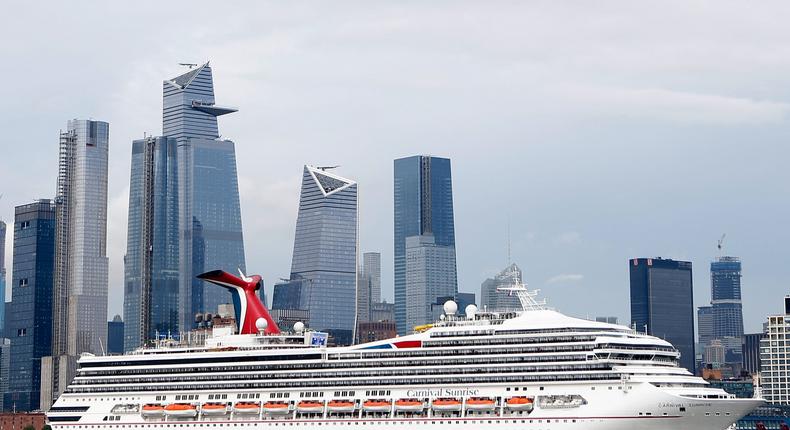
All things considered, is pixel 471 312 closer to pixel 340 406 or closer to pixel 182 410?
pixel 340 406

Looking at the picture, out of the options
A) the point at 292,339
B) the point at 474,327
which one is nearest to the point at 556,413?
the point at 474,327

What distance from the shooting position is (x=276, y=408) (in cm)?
12181

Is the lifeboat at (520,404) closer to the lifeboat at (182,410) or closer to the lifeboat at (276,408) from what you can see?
the lifeboat at (276,408)

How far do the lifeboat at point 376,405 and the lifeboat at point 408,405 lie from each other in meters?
1.08

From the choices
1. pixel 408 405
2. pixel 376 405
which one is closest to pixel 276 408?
pixel 376 405

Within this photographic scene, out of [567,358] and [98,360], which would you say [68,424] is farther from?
[567,358]

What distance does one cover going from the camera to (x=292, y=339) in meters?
131

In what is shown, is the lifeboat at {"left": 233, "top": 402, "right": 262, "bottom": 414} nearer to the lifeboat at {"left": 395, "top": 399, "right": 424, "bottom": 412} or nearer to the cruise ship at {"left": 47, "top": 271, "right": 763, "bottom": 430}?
the cruise ship at {"left": 47, "top": 271, "right": 763, "bottom": 430}

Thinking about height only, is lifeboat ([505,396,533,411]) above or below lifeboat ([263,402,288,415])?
above

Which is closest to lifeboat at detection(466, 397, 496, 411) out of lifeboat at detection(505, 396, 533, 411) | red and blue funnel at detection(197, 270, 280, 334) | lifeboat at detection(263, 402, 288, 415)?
lifeboat at detection(505, 396, 533, 411)

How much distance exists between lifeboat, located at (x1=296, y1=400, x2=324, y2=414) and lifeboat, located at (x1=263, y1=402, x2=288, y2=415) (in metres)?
1.32

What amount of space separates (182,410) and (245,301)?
16.7 metres

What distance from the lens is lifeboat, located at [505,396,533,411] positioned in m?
109

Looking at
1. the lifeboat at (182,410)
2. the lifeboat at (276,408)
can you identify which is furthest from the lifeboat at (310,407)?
the lifeboat at (182,410)
